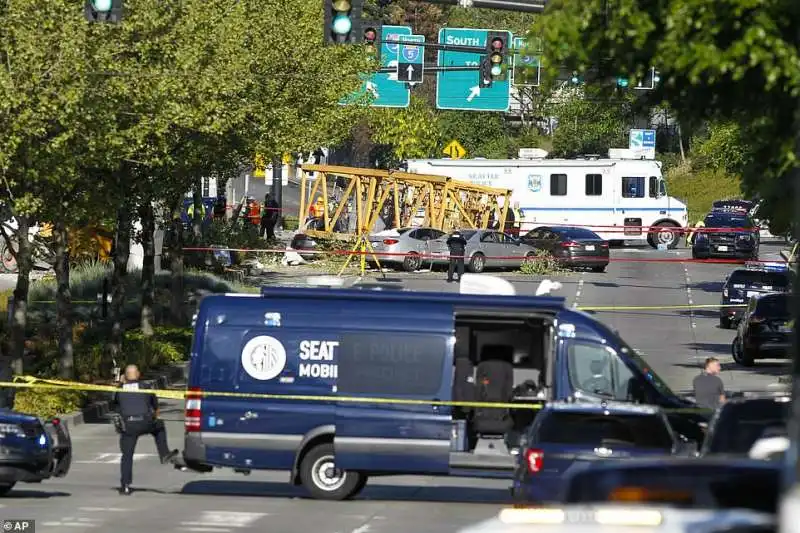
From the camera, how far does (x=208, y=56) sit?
27250mm

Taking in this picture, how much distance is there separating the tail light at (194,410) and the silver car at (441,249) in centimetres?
3110

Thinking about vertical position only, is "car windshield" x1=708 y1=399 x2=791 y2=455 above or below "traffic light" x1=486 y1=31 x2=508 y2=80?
below

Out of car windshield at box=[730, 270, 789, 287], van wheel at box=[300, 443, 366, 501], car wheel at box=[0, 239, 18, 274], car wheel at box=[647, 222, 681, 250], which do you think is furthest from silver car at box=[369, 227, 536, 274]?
van wheel at box=[300, 443, 366, 501]

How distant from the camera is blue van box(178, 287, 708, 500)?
1822 centimetres

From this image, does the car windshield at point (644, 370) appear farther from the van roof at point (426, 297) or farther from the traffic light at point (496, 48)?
the traffic light at point (496, 48)

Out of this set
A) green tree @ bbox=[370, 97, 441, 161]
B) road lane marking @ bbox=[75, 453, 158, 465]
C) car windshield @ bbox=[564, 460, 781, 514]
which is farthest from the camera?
green tree @ bbox=[370, 97, 441, 161]

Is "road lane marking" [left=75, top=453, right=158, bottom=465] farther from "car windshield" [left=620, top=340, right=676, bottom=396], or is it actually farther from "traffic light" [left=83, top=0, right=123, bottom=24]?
"car windshield" [left=620, top=340, right=676, bottom=396]

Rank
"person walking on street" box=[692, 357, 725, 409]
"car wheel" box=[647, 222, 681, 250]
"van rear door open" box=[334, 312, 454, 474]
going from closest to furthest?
"van rear door open" box=[334, 312, 454, 474], "person walking on street" box=[692, 357, 725, 409], "car wheel" box=[647, 222, 681, 250]

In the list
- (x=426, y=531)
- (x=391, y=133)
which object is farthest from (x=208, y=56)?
(x=391, y=133)

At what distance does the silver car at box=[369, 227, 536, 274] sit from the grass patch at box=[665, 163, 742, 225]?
36.8 metres

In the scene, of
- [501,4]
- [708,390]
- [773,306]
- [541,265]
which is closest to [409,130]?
[541,265]

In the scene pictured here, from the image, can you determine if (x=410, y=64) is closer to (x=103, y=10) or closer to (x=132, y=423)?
(x=103, y=10)

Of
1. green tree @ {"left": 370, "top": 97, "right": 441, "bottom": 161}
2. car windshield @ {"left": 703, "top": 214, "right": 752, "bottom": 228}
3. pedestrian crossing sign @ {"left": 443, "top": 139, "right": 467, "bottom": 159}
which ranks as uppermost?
green tree @ {"left": 370, "top": 97, "right": 441, "bottom": 161}

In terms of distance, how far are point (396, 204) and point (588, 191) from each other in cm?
1089
